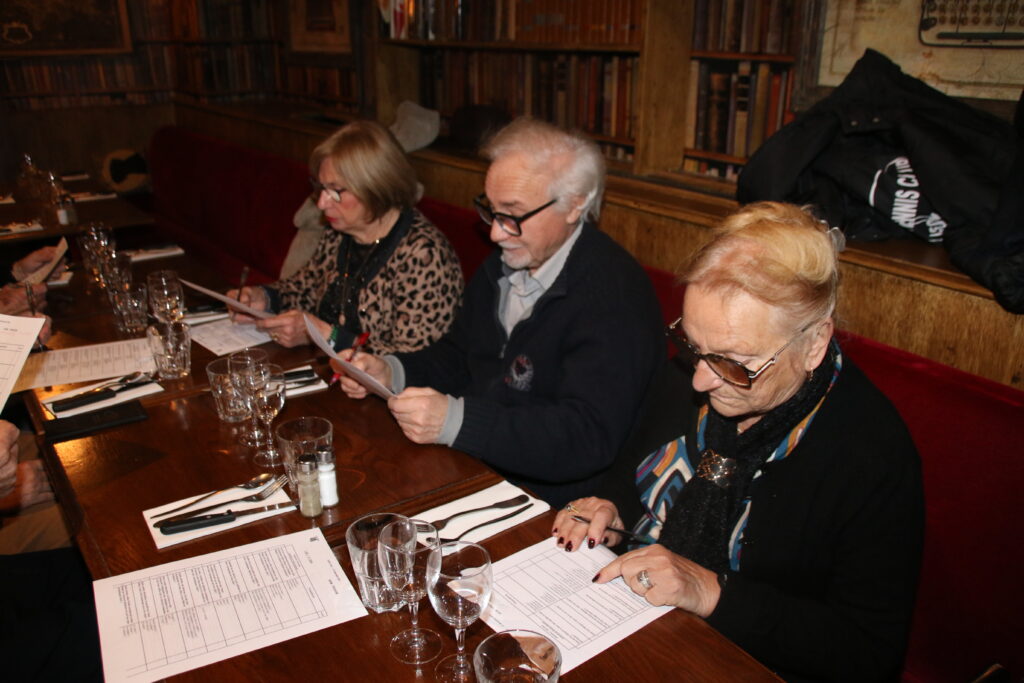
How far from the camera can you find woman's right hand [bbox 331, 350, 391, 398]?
6.20ft

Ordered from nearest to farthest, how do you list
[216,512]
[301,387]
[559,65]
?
[216,512]
[301,387]
[559,65]

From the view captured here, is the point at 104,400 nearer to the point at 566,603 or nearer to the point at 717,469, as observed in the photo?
the point at 566,603

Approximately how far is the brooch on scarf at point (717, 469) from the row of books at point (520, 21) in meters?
1.79

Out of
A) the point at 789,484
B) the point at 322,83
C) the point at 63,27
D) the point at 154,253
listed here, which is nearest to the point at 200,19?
the point at 63,27

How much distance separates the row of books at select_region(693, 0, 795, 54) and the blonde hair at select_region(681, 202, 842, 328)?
144 centimetres

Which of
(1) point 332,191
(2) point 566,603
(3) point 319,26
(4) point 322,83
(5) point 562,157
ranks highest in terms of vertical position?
(3) point 319,26

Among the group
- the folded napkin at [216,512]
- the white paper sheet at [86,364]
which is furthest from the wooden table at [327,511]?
the white paper sheet at [86,364]

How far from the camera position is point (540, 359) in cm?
193

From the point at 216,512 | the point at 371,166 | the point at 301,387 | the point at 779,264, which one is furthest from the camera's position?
the point at 371,166

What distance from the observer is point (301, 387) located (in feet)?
6.43

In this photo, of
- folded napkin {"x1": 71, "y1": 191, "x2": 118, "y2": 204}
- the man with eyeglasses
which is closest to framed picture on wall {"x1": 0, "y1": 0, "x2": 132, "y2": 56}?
folded napkin {"x1": 71, "y1": 191, "x2": 118, "y2": 204}

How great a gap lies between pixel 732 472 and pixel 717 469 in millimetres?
28

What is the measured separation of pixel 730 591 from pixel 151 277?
6.17 ft

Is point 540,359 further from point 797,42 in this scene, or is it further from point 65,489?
point 797,42
